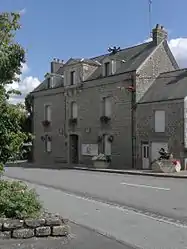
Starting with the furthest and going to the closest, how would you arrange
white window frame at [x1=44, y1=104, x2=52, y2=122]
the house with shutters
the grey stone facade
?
white window frame at [x1=44, y1=104, x2=52, y2=122], the house with shutters, the grey stone facade

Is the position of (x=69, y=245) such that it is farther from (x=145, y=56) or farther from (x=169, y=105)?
(x=145, y=56)

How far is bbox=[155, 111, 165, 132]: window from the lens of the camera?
29.7 m

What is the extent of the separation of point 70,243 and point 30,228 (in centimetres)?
71

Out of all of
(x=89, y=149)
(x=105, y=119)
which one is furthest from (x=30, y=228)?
(x=89, y=149)

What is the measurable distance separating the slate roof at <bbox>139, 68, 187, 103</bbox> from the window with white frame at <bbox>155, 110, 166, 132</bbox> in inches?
40.0

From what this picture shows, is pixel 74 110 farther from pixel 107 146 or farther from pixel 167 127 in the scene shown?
pixel 167 127

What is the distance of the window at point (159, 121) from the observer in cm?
2967

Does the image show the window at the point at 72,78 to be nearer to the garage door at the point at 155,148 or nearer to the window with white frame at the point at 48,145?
the window with white frame at the point at 48,145

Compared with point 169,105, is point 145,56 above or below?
above

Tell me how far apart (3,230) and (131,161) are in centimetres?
2553

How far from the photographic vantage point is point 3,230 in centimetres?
654

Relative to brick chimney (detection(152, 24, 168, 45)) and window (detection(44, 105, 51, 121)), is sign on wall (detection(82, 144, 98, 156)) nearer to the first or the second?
window (detection(44, 105, 51, 121))

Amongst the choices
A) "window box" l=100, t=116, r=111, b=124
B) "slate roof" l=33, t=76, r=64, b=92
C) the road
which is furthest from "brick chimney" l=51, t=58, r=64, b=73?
the road

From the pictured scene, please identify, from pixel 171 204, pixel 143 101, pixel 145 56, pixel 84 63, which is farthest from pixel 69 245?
pixel 84 63
